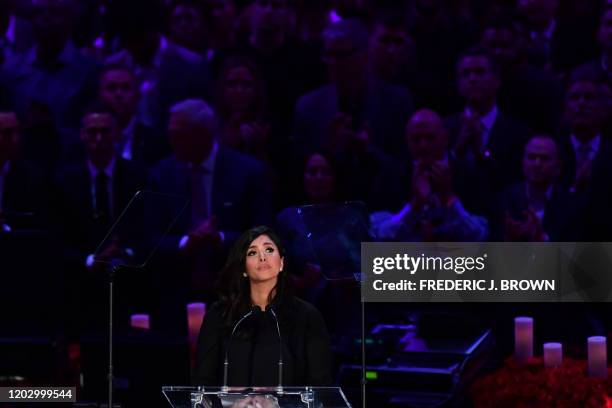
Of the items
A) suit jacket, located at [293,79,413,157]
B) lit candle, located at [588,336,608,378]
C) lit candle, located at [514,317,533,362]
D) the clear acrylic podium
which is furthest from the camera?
suit jacket, located at [293,79,413,157]

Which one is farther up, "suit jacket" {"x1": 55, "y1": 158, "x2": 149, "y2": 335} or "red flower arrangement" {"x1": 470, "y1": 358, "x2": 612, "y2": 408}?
"suit jacket" {"x1": 55, "y1": 158, "x2": 149, "y2": 335}

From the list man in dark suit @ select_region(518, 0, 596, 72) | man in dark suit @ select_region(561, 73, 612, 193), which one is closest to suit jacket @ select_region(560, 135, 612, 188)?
man in dark suit @ select_region(561, 73, 612, 193)

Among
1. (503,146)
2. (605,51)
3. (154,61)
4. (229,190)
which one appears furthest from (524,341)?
(154,61)

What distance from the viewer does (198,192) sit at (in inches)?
247

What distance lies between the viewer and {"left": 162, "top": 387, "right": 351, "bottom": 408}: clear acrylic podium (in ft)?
10.7

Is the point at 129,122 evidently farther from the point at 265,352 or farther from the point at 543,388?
the point at 543,388

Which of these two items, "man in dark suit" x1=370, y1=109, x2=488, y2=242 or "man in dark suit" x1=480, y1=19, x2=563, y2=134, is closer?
"man in dark suit" x1=370, y1=109, x2=488, y2=242

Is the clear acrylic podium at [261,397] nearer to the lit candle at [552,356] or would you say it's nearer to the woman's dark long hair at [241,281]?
the woman's dark long hair at [241,281]

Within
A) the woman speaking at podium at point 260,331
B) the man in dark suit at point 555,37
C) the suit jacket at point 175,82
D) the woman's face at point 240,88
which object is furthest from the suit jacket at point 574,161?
the woman speaking at podium at point 260,331

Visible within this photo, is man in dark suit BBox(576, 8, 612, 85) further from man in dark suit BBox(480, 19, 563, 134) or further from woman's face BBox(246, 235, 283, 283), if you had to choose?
woman's face BBox(246, 235, 283, 283)

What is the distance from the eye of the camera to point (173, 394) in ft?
10.7

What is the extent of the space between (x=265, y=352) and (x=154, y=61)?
376 centimetres

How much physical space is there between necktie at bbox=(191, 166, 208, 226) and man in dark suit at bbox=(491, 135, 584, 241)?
1.61 meters

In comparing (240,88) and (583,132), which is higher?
(240,88)
